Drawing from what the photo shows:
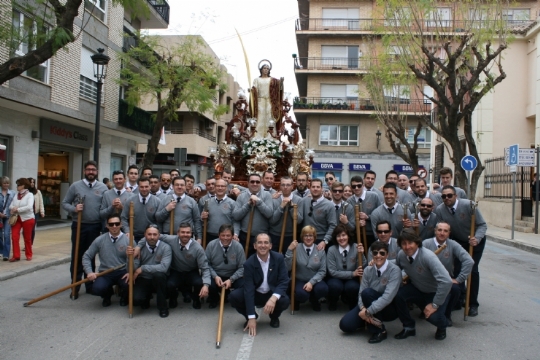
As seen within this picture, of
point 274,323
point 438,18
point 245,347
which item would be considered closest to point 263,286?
point 274,323

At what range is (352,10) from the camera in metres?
39.3

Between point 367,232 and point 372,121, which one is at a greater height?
point 372,121

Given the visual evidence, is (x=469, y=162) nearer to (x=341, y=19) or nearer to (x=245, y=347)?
(x=245, y=347)

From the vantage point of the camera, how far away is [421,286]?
6020 millimetres

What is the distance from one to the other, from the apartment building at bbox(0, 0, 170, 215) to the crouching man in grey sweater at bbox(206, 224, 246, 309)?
8454 millimetres

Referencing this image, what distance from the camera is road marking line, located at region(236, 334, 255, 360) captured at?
16.8 feet

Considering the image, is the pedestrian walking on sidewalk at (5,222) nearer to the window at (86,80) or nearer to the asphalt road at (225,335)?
the asphalt road at (225,335)

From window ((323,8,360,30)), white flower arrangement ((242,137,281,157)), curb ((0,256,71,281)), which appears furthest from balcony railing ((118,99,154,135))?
window ((323,8,360,30))

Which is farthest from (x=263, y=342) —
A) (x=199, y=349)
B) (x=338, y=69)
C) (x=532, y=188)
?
(x=338, y=69)

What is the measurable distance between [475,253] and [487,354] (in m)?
2.10

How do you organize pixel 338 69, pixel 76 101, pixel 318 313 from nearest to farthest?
pixel 318 313, pixel 76 101, pixel 338 69

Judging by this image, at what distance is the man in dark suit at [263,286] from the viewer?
6.01 meters

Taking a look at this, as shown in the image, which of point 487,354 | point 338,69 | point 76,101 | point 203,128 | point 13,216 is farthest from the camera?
point 203,128

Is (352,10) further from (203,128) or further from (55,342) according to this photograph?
(55,342)
